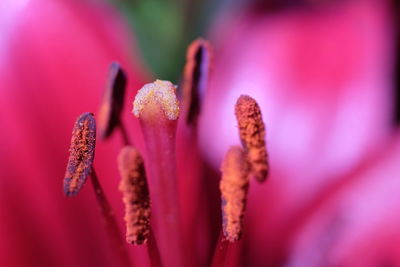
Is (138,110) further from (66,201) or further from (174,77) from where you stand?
(174,77)

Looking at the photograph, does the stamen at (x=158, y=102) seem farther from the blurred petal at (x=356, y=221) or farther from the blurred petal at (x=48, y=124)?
the blurred petal at (x=356, y=221)

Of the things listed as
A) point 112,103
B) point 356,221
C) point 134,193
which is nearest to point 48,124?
point 112,103

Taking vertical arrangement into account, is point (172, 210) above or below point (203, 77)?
below

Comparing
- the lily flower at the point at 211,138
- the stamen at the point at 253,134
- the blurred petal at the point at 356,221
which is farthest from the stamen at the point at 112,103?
the blurred petal at the point at 356,221

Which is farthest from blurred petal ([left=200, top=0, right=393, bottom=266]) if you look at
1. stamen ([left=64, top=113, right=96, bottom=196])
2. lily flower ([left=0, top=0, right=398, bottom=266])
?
stamen ([left=64, top=113, right=96, bottom=196])

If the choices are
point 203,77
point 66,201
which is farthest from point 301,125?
point 66,201

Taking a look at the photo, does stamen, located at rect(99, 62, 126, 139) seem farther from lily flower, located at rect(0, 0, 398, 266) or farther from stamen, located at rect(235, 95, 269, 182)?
stamen, located at rect(235, 95, 269, 182)
